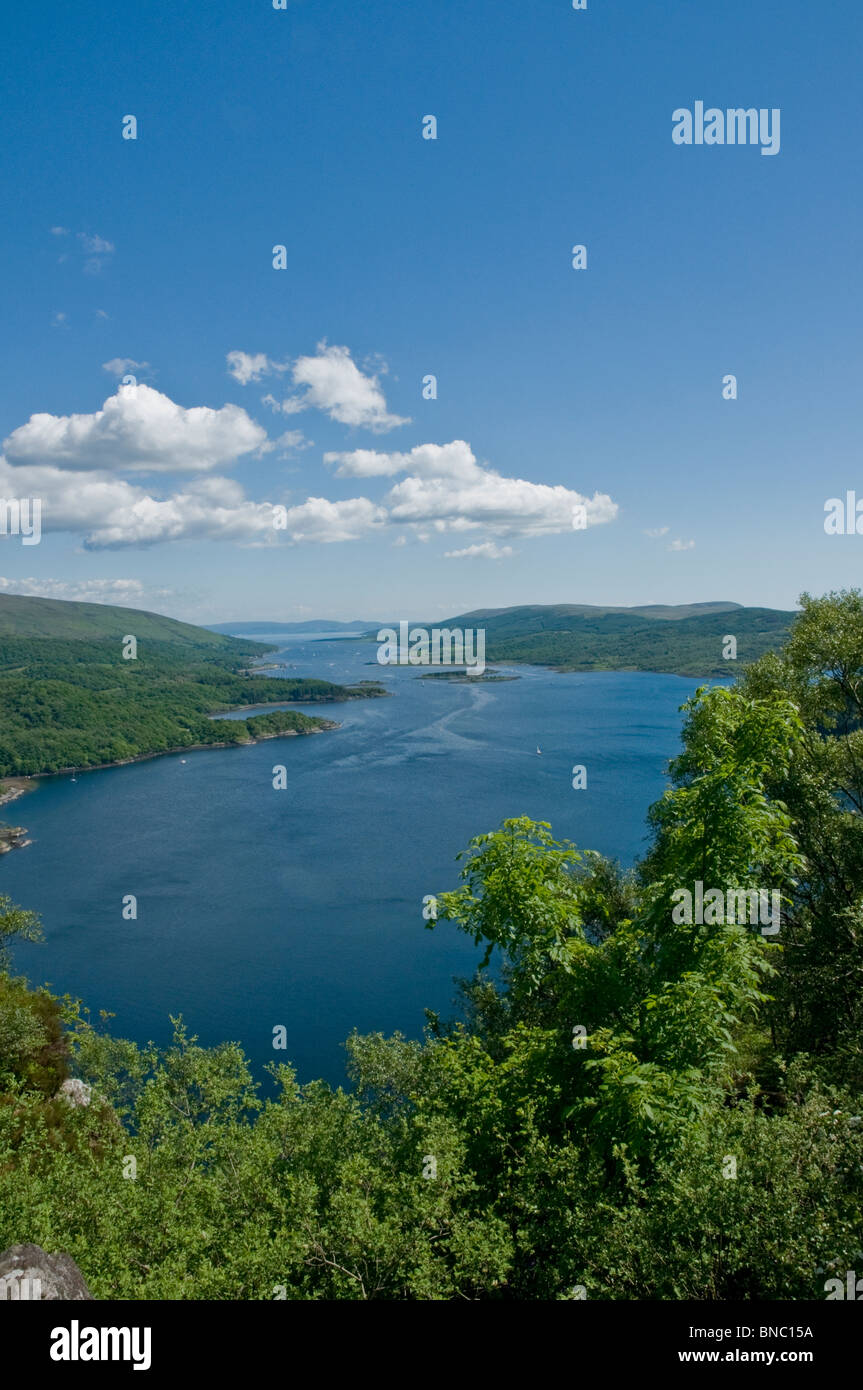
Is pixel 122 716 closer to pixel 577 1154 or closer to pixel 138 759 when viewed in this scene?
pixel 138 759

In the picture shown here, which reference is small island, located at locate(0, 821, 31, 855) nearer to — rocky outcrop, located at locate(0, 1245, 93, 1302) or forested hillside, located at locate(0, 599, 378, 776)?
forested hillside, located at locate(0, 599, 378, 776)

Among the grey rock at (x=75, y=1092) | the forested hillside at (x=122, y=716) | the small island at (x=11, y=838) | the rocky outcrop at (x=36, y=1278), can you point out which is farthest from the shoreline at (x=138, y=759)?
the rocky outcrop at (x=36, y=1278)

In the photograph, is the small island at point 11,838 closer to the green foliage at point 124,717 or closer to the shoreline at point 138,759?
the shoreline at point 138,759

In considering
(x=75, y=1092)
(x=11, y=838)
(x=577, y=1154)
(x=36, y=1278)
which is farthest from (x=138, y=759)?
(x=577, y=1154)

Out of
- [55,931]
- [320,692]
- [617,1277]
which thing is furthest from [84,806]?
[617,1277]
